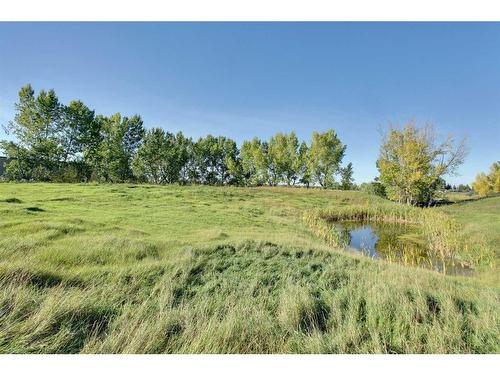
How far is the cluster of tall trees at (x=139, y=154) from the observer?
32.3m

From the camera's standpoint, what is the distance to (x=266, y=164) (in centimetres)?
5741

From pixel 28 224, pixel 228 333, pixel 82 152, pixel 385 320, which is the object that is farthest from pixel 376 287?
pixel 82 152

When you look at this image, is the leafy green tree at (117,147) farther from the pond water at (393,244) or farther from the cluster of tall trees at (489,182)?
the cluster of tall trees at (489,182)

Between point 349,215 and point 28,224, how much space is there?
71.9ft

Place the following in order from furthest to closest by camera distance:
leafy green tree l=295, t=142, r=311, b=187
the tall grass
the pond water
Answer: leafy green tree l=295, t=142, r=311, b=187 → the pond water → the tall grass

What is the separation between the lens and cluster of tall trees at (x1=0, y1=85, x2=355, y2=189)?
3234 centimetres

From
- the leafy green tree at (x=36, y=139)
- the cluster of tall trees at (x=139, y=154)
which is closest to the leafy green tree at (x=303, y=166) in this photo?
the cluster of tall trees at (x=139, y=154)

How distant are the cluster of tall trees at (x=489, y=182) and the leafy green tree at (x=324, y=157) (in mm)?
29919

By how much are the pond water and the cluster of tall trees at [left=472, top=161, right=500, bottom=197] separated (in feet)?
154

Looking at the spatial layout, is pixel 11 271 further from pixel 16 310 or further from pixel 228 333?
pixel 228 333

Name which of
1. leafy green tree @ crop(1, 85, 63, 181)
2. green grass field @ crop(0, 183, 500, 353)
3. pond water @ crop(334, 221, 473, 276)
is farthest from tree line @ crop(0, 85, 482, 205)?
green grass field @ crop(0, 183, 500, 353)

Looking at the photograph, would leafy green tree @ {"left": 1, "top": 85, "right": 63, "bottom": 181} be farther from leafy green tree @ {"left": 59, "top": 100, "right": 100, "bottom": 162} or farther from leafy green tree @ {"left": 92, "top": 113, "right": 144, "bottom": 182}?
leafy green tree @ {"left": 92, "top": 113, "right": 144, "bottom": 182}

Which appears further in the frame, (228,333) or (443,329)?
(443,329)

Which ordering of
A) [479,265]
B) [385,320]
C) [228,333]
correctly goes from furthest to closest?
[479,265]
[385,320]
[228,333]
